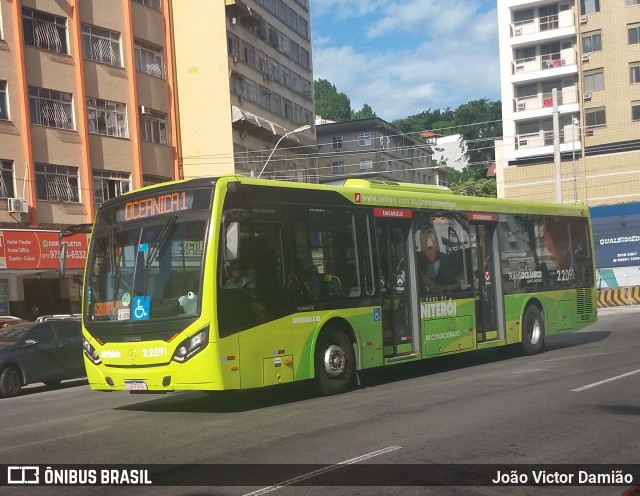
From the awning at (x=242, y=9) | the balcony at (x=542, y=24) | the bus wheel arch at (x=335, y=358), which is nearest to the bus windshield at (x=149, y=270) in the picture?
the bus wheel arch at (x=335, y=358)

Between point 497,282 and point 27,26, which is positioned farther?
point 27,26

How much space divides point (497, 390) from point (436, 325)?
246cm

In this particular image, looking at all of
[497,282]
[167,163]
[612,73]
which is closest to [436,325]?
[497,282]

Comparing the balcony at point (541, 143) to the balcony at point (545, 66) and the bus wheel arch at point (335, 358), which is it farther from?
the bus wheel arch at point (335, 358)

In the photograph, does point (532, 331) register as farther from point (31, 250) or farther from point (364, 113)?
point (364, 113)

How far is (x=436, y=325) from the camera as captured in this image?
12992mm

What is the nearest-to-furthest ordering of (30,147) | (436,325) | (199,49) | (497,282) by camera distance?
(436,325) → (497,282) → (30,147) → (199,49)

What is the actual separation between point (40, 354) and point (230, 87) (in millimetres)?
30982

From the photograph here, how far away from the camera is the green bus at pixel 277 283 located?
31.0 ft

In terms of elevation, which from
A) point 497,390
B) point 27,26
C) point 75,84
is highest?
point 27,26

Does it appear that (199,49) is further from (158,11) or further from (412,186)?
(412,186)

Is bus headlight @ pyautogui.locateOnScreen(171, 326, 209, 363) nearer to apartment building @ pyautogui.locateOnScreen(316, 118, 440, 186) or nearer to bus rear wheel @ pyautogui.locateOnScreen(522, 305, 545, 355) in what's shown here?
bus rear wheel @ pyautogui.locateOnScreen(522, 305, 545, 355)

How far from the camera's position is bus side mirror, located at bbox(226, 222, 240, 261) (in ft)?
31.2

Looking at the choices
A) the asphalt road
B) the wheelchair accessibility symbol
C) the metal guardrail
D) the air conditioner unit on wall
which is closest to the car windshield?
the asphalt road
